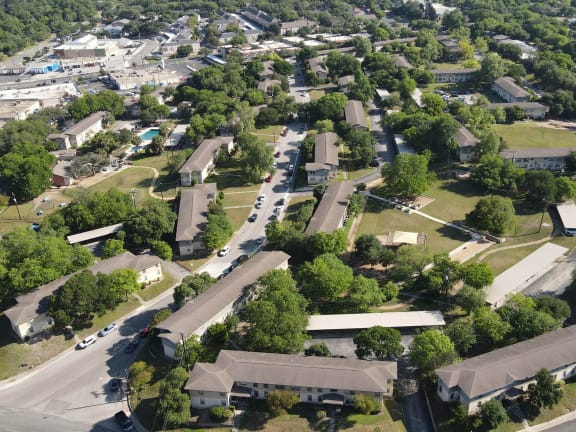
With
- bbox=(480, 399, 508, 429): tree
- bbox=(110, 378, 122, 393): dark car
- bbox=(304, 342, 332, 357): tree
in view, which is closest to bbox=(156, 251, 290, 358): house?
bbox=(110, 378, 122, 393): dark car

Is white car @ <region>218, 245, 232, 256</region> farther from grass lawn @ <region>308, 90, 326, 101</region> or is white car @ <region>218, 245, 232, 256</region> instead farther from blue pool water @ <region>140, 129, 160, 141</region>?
grass lawn @ <region>308, 90, 326, 101</region>

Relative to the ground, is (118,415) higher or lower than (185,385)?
lower

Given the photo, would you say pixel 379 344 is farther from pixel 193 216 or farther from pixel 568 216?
pixel 568 216

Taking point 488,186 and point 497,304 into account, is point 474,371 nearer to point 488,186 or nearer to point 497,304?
point 497,304

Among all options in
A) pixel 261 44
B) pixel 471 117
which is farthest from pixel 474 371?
pixel 261 44

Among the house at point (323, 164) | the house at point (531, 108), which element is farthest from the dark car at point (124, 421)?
the house at point (531, 108)

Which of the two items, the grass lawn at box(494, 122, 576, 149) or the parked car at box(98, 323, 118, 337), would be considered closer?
the parked car at box(98, 323, 118, 337)
